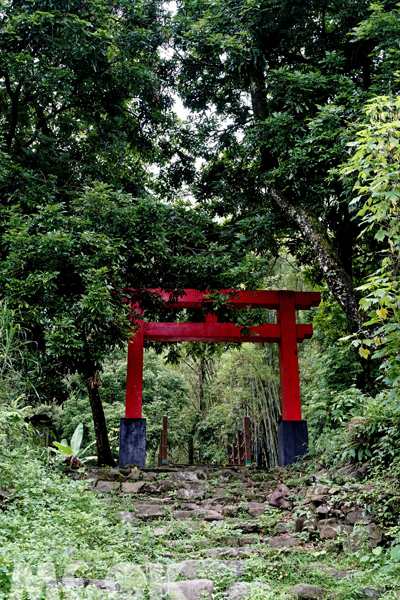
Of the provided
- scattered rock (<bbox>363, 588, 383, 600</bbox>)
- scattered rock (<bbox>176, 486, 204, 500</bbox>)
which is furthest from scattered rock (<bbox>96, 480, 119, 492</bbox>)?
scattered rock (<bbox>363, 588, 383, 600</bbox>)

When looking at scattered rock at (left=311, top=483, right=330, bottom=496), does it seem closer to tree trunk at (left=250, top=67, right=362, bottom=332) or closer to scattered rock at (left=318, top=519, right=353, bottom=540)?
scattered rock at (left=318, top=519, right=353, bottom=540)

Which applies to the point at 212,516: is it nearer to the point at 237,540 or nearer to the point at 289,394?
the point at 237,540

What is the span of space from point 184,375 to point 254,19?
1236 cm

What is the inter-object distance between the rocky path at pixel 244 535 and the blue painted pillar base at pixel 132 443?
1.18 metres

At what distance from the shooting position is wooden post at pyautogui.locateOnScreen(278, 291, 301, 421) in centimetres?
849

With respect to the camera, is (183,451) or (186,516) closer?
(186,516)

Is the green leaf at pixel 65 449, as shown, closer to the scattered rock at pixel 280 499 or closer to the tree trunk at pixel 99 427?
the tree trunk at pixel 99 427

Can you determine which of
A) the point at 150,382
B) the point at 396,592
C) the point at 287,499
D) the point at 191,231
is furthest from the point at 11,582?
the point at 150,382

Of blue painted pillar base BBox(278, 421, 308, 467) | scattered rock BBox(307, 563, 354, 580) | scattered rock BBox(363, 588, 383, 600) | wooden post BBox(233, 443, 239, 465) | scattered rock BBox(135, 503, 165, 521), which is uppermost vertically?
blue painted pillar base BBox(278, 421, 308, 467)

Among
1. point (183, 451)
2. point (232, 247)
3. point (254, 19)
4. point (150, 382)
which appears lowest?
point (183, 451)

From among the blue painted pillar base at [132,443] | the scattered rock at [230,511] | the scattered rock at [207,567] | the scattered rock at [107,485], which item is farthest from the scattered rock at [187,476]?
the scattered rock at [207,567]

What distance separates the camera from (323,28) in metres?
7.84

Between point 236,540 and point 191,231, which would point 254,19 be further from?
point 236,540

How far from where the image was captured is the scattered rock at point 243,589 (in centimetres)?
298
